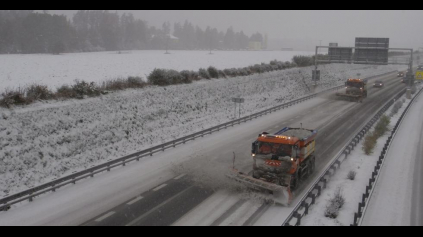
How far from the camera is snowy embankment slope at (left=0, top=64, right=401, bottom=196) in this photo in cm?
1784

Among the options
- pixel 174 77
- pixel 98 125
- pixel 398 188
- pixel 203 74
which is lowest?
pixel 398 188

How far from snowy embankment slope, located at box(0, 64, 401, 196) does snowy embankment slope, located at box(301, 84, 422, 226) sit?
12726mm

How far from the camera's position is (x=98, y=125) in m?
23.6

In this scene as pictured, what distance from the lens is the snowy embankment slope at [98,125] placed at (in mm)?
17844

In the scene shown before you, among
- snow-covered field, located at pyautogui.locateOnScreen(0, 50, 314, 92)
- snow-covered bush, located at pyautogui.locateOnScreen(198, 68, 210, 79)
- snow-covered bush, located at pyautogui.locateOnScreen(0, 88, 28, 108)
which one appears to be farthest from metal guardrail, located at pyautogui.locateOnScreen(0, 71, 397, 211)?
snow-covered bush, located at pyautogui.locateOnScreen(198, 68, 210, 79)

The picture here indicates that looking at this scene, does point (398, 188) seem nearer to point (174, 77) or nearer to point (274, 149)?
point (274, 149)

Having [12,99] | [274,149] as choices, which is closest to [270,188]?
[274,149]

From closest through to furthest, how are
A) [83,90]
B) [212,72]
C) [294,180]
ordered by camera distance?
1. [294,180]
2. [83,90]
3. [212,72]

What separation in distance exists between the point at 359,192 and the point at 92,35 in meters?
116

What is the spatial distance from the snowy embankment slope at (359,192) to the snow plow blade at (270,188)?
104 centimetres

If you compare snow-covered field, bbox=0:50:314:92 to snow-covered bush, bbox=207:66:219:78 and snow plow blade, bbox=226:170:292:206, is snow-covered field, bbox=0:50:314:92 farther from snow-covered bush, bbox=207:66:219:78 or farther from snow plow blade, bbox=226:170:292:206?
snow plow blade, bbox=226:170:292:206
